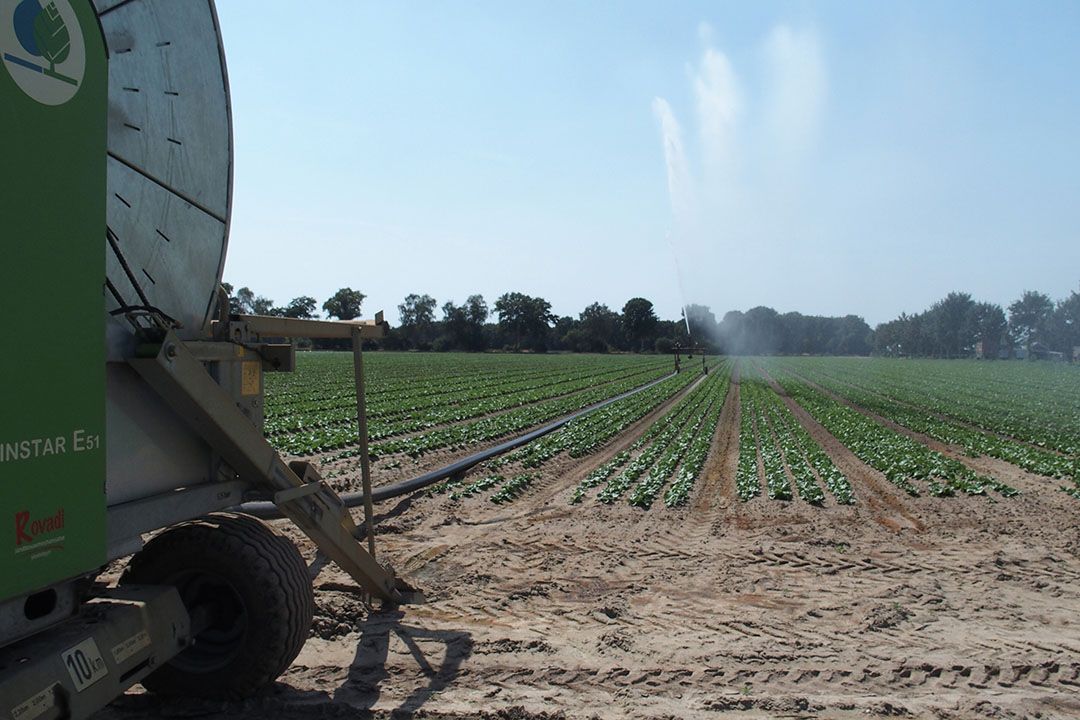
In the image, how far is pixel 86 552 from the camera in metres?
2.71

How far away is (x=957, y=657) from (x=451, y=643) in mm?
3502

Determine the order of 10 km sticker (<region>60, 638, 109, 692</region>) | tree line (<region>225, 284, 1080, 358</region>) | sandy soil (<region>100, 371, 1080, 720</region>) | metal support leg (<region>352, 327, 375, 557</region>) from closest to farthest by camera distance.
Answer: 10 km sticker (<region>60, 638, 109, 692</region>)
sandy soil (<region>100, 371, 1080, 720</region>)
metal support leg (<region>352, 327, 375, 557</region>)
tree line (<region>225, 284, 1080, 358</region>)

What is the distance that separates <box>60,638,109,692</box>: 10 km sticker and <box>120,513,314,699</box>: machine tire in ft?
3.62

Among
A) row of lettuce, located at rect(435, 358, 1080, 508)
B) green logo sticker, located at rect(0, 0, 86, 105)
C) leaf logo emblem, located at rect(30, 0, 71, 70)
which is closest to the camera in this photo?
green logo sticker, located at rect(0, 0, 86, 105)

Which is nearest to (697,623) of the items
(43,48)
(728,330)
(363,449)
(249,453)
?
(363,449)

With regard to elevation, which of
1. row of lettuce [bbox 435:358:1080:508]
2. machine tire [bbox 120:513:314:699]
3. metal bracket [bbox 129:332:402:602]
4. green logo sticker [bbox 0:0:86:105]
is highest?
green logo sticker [bbox 0:0:86:105]

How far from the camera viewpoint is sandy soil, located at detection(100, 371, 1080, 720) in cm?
449

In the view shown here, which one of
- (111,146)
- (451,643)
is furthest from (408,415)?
(111,146)

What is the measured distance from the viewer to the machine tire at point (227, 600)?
4141 mm

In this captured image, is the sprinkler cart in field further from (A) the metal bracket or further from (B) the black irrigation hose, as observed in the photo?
(B) the black irrigation hose

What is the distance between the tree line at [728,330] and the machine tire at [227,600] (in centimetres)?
11653

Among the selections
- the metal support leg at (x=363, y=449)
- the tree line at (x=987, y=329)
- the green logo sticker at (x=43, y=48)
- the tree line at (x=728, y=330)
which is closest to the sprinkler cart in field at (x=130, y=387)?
the green logo sticker at (x=43, y=48)

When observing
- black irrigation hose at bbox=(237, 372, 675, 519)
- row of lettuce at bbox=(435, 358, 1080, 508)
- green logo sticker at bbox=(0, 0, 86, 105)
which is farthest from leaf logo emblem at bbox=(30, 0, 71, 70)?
row of lettuce at bbox=(435, 358, 1080, 508)

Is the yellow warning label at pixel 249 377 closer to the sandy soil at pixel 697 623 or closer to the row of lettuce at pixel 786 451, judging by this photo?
the sandy soil at pixel 697 623
